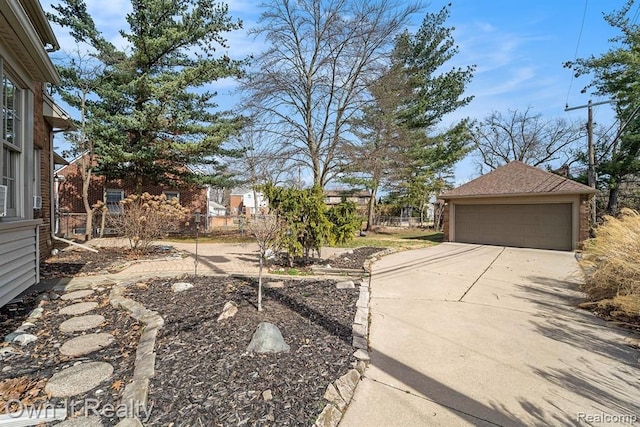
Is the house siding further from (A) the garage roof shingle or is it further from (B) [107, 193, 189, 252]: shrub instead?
(A) the garage roof shingle

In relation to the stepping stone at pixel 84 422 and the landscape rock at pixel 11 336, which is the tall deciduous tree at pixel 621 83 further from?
the landscape rock at pixel 11 336

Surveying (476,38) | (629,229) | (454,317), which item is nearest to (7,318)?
(454,317)

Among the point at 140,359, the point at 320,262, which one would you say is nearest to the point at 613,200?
the point at 320,262

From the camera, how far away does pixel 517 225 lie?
12609 millimetres

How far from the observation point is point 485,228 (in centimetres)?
1351

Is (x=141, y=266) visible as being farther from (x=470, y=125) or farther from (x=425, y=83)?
(x=470, y=125)

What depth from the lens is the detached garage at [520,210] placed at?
1127cm

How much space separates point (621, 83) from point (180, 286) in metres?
21.6

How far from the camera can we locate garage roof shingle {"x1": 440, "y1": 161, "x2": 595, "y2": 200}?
11.5 m

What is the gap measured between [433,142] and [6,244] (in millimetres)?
20148

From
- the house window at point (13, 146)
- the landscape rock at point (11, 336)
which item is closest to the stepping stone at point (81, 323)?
the landscape rock at point (11, 336)

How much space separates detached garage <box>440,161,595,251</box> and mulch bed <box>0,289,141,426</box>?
13820 millimetres

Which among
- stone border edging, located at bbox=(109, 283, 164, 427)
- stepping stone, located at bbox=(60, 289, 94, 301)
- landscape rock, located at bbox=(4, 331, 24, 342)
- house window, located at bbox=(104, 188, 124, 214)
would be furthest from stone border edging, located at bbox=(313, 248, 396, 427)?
house window, located at bbox=(104, 188, 124, 214)

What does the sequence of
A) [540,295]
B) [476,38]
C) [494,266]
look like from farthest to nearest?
[476,38], [494,266], [540,295]
